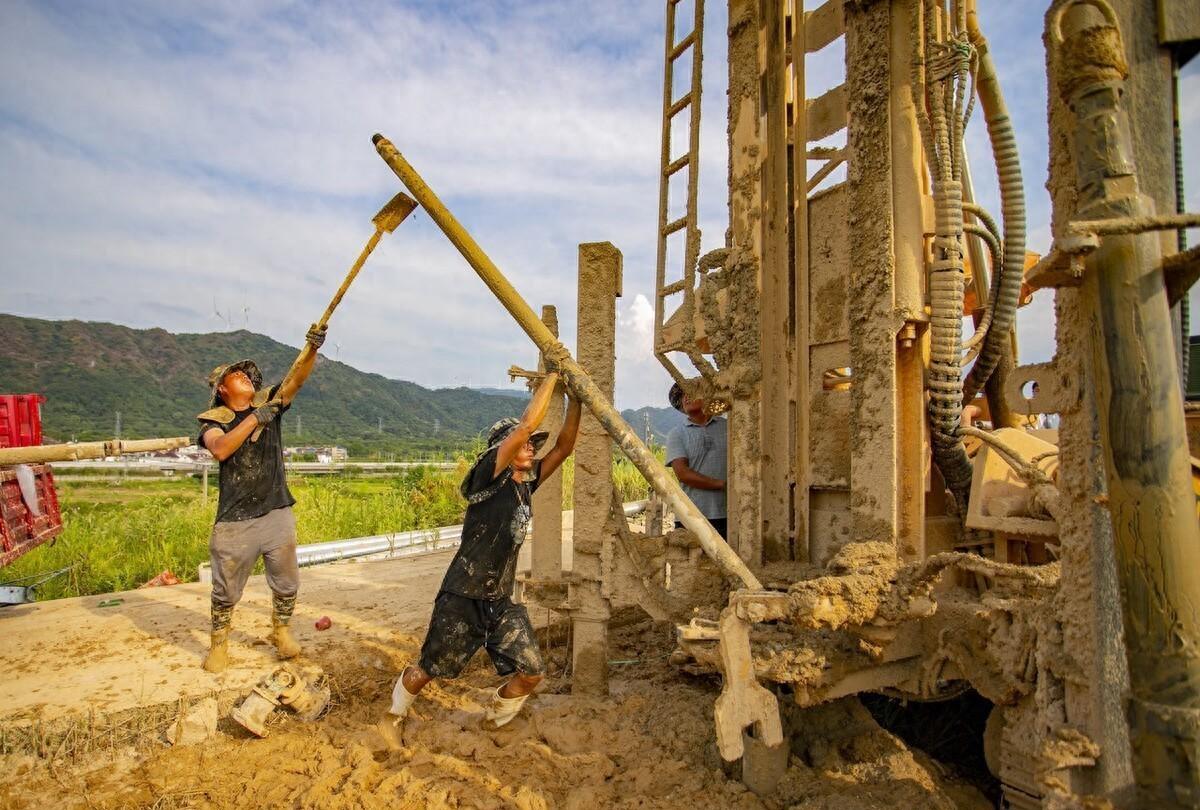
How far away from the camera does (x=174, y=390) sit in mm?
73812

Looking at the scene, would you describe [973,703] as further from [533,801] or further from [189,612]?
[189,612]

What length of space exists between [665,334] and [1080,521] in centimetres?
295

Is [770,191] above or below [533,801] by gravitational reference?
above

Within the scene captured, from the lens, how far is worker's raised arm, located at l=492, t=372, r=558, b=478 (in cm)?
348

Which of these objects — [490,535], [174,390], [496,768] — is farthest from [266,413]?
[174,390]

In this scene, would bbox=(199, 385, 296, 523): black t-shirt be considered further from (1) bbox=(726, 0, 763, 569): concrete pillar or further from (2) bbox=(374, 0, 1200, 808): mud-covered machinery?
(1) bbox=(726, 0, 763, 569): concrete pillar

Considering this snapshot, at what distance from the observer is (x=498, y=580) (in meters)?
3.72

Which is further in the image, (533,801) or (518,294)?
(518,294)

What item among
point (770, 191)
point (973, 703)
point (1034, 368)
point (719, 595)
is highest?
point (770, 191)

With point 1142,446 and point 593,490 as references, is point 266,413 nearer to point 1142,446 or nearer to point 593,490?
point 593,490

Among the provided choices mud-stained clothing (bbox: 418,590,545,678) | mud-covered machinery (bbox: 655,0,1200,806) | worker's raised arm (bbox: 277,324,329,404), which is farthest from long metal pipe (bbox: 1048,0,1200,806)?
worker's raised arm (bbox: 277,324,329,404)

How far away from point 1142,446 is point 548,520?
11.7 ft

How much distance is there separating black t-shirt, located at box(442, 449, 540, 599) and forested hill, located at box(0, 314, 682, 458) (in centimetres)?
4049

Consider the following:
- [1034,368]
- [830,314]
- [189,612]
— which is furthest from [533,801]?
[189,612]
